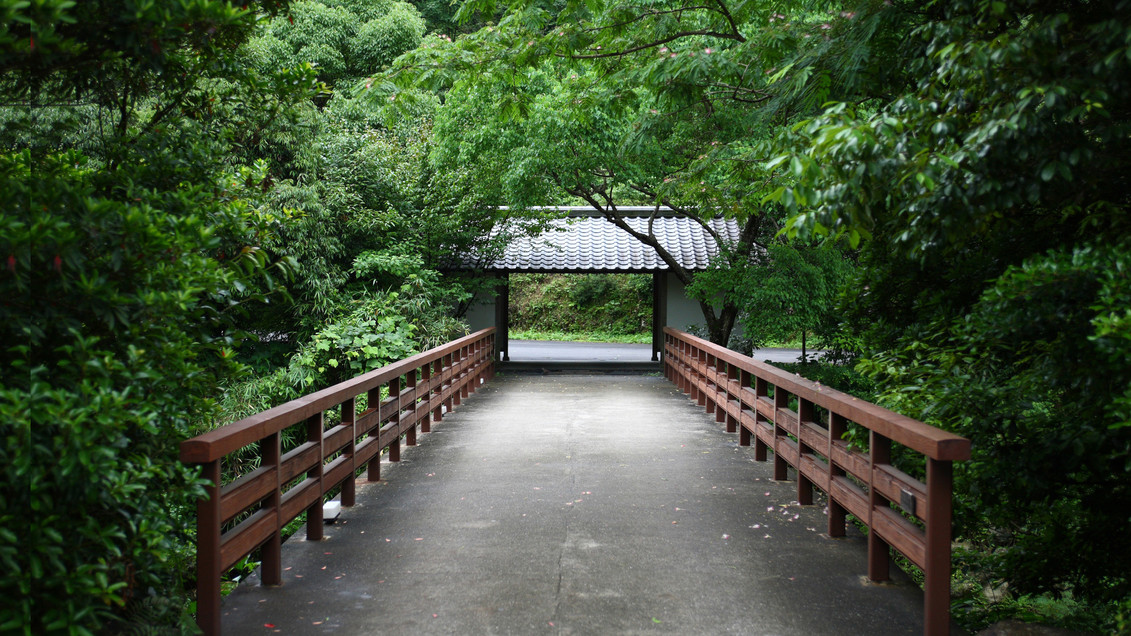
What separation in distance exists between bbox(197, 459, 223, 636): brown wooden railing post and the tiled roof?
13.1 meters

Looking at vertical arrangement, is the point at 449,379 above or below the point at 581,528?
above

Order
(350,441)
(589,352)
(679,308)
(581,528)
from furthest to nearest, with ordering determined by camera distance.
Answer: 1. (589,352)
2. (679,308)
3. (350,441)
4. (581,528)

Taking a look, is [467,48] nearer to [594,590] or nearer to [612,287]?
[594,590]

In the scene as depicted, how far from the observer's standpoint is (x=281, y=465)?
Result: 13.0 feet

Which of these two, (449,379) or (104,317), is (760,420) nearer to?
(449,379)

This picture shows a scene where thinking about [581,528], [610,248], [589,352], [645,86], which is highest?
[645,86]

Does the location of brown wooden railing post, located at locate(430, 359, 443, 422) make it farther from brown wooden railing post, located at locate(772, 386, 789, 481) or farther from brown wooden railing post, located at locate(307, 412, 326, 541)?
brown wooden railing post, located at locate(307, 412, 326, 541)

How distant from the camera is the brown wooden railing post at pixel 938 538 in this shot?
3168 mm

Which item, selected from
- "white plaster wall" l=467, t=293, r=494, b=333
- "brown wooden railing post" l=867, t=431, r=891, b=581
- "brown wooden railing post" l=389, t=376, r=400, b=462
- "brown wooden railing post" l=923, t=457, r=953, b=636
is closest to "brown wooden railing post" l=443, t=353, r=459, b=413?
"brown wooden railing post" l=389, t=376, r=400, b=462

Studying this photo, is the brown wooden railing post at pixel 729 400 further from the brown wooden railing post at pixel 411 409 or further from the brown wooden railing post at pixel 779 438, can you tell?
the brown wooden railing post at pixel 411 409

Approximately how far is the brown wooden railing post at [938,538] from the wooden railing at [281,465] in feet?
8.57

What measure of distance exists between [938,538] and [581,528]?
2.26 m

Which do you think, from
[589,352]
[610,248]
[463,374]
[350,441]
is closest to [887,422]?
[350,441]

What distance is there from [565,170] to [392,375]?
6.73 metres
